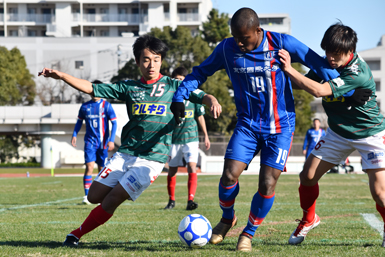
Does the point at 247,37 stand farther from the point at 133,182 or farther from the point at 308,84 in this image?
the point at 133,182

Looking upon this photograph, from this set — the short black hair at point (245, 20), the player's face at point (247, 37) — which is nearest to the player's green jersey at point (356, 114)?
the player's face at point (247, 37)

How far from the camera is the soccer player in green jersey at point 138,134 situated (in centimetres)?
418

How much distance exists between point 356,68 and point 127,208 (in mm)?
5004

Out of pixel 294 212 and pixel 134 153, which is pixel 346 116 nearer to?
pixel 134 153

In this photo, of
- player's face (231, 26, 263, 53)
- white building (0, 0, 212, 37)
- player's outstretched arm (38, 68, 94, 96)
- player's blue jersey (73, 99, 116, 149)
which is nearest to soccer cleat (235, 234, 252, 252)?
player's face (231, 26, 263, 53)

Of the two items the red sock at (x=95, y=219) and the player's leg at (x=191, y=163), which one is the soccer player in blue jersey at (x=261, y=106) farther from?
the player's leg at (x=191, y=163)

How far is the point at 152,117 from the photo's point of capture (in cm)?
445

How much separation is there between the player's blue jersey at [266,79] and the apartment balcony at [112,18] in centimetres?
5242

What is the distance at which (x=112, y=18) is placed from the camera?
5509 centimetres

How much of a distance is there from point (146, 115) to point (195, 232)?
4.16 feet

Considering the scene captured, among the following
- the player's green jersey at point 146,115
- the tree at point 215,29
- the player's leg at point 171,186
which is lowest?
the player's leg at point 171,186

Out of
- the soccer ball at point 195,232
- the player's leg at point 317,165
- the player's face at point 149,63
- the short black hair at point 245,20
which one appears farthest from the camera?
the player's face at point 149,63

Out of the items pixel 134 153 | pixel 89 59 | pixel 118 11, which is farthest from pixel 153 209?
pixel 118 11

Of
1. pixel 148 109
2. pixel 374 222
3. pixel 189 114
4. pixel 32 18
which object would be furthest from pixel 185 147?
pixel 32 18
